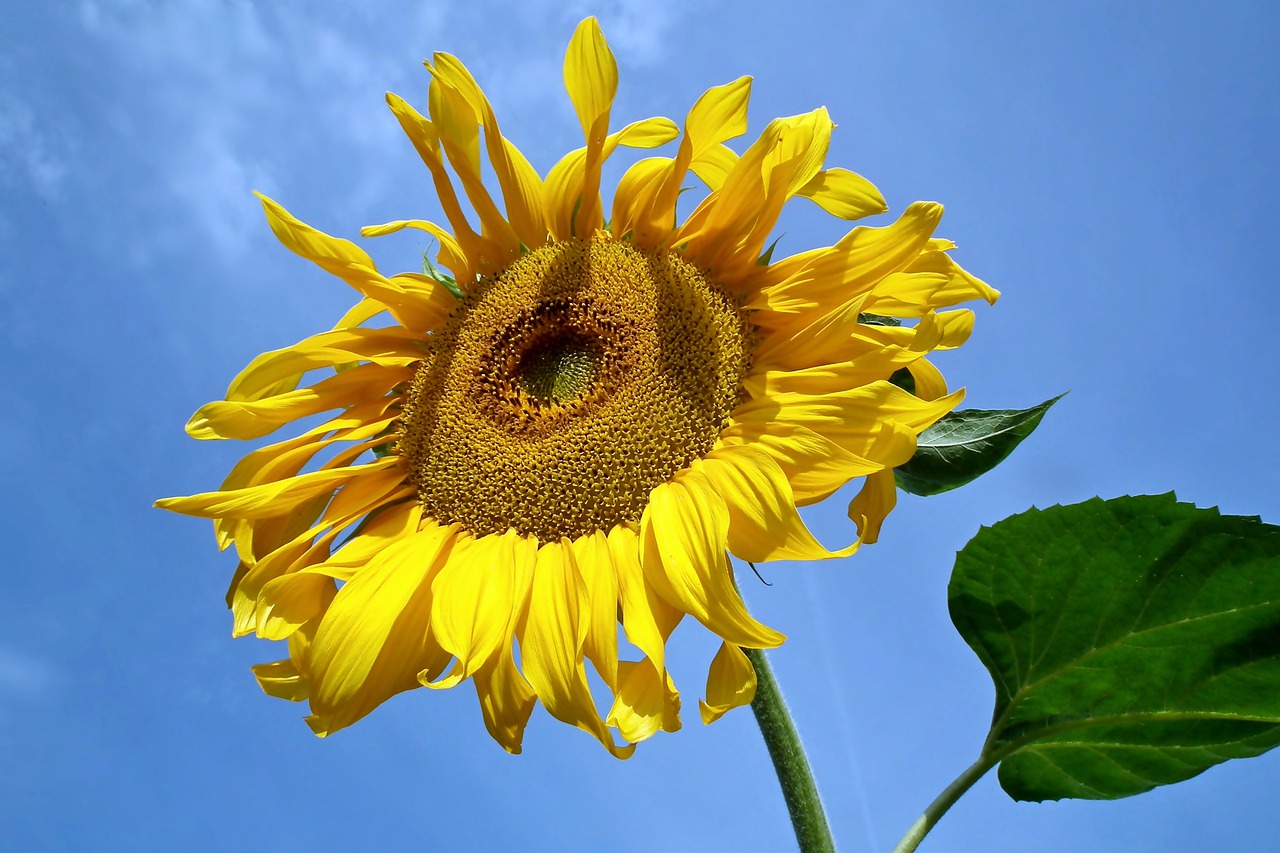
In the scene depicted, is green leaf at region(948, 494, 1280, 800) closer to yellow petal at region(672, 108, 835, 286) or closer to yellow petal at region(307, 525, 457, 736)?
yellow petal at region(672, 108, 835, 286)

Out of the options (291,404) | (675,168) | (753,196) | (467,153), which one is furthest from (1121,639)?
(291,404)

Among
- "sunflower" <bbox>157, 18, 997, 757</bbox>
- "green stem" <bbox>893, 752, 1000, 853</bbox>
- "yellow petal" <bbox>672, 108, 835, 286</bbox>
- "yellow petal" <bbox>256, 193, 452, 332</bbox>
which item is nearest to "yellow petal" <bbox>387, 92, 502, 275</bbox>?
"sunflower" <bbox>157, 18, 997, 757</bbox>

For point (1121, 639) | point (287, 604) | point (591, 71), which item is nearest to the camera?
point (1121, 639)

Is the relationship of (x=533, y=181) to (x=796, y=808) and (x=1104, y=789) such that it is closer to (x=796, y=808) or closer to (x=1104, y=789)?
(x=796, y=808)

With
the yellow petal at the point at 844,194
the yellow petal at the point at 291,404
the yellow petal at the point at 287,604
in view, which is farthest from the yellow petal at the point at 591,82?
the yellow petal at the point at 287,604

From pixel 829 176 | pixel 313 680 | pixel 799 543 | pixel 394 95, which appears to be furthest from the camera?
pixel 394 95

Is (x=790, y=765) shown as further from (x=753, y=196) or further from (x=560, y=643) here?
(x=753, y=196)

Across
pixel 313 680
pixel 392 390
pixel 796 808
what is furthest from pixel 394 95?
pixel 796 808
